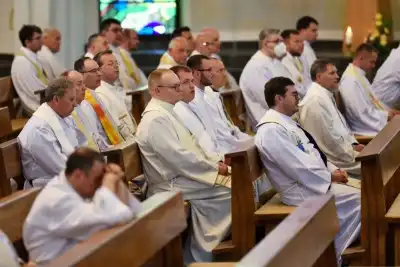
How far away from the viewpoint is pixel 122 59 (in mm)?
10773

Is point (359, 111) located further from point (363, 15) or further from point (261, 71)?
point (363, 15)

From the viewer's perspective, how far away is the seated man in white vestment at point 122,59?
1066cm

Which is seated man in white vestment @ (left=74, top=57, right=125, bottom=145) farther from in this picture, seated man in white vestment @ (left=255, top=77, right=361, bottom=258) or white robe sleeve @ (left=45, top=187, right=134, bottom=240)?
white robe sleeve @ (left=45, top=187, right=134, bottom=240)

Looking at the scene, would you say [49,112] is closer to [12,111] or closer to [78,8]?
[12,111]

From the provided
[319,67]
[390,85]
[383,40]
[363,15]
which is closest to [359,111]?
[319,67]

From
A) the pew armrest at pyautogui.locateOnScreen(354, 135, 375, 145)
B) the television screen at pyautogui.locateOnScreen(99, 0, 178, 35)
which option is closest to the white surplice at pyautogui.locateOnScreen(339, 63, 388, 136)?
the pew armrest at pyautogui.locateOnScreen(354, 135, 375, 145)

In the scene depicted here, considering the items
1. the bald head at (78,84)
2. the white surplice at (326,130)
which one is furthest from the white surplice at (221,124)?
the bald head at (78,84)

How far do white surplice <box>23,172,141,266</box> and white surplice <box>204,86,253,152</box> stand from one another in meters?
3.26

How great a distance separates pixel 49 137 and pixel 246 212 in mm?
1369

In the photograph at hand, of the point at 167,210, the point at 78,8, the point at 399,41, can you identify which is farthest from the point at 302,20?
the point at 167,210

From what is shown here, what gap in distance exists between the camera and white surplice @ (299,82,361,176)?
23.4ft

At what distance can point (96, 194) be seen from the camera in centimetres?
422

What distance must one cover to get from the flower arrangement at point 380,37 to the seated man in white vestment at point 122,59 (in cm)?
267

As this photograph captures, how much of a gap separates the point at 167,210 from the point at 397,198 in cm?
235
